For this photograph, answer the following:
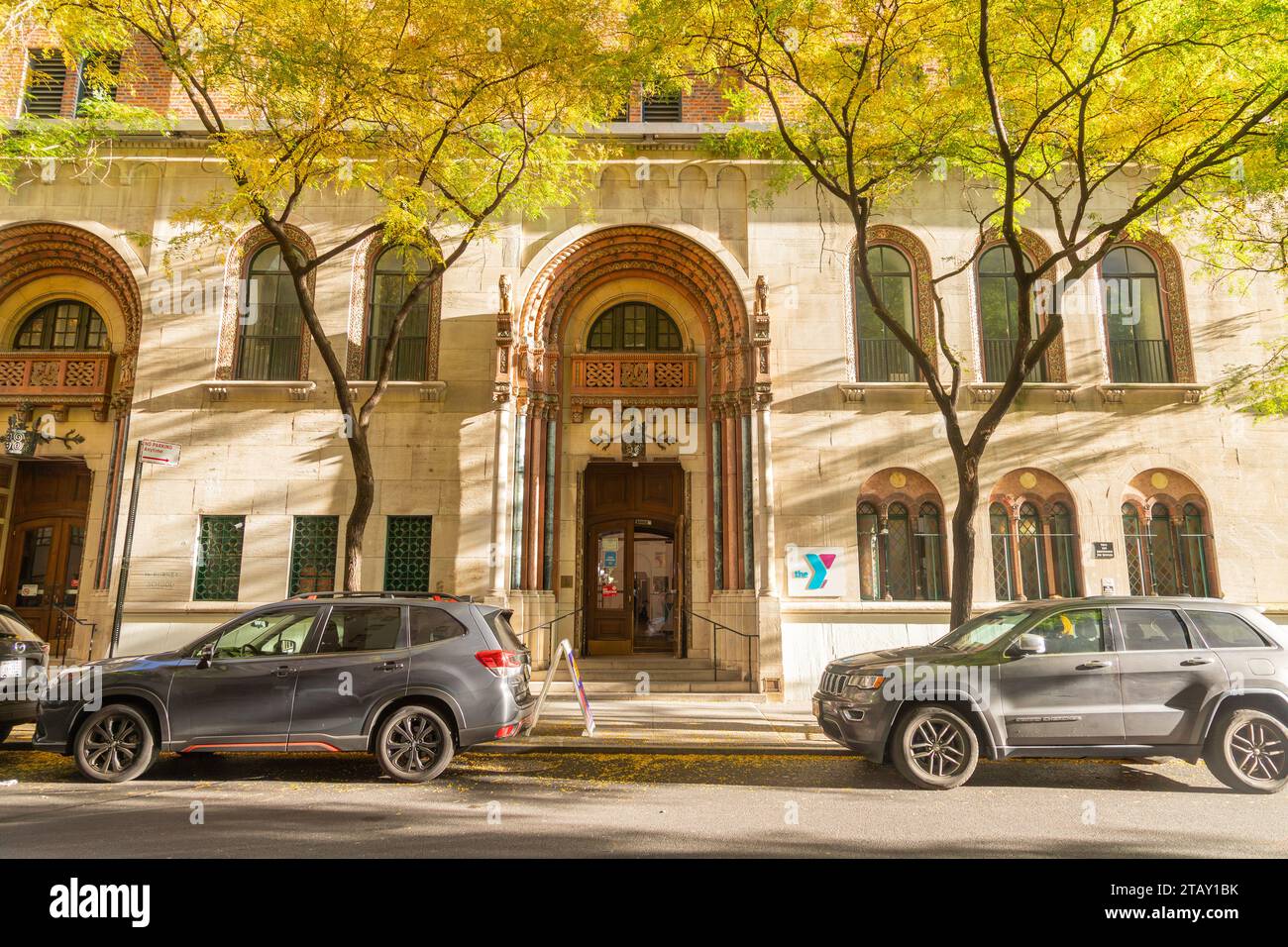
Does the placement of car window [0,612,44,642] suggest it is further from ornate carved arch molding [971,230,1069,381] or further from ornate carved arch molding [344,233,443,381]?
ornate carved arch molding [971,230,1069,381]

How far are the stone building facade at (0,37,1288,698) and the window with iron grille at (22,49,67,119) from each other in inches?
90.9

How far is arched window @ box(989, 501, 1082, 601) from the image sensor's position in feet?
45.2

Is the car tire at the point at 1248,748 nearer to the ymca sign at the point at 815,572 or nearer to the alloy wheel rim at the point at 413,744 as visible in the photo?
the ymca sign at the point at 815,572

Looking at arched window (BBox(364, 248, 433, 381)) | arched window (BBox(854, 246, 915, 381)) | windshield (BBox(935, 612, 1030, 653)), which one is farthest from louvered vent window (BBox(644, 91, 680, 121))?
windshield (BBox(935, 612, 1030, 653))

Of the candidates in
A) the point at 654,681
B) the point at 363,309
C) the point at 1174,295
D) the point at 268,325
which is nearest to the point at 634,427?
the point at 654,681

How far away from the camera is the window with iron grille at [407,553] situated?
44.6ft

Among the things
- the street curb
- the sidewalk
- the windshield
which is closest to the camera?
the windshield

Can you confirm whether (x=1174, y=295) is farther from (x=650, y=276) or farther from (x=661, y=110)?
(x=661, y=110)

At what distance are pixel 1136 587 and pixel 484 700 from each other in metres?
13.1

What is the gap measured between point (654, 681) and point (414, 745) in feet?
21.3

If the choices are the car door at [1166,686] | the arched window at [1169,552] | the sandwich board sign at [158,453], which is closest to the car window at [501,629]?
the sandwich board sign at [158,453]

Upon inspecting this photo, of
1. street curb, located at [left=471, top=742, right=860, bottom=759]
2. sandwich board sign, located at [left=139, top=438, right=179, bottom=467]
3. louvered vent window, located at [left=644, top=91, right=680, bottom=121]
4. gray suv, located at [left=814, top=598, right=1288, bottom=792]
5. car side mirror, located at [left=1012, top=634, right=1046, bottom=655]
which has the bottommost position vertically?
street curb, located at [left=471, top=742, right=860, bottom=759]

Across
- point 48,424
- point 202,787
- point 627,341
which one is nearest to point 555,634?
point 627,341

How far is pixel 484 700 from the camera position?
712 centimetres
